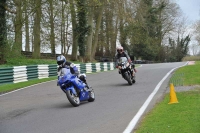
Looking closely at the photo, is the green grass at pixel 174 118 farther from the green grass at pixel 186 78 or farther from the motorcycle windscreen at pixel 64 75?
the green grass at pixel 186 78

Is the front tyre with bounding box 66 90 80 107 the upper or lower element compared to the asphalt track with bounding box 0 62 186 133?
upper

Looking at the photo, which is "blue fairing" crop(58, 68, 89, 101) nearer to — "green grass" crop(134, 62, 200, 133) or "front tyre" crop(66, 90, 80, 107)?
"front tyre" crop(66, 90, 80, 107)

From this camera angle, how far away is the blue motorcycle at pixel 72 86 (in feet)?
36.3

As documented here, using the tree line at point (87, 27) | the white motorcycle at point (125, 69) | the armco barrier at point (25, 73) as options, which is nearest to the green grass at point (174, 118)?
the white motorcycle at point (125, 69)

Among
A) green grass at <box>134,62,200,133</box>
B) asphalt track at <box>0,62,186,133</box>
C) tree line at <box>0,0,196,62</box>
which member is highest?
tree line at <box>0,0,196,62</box>

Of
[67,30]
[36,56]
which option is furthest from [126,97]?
[67,30]

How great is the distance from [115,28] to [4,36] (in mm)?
28532

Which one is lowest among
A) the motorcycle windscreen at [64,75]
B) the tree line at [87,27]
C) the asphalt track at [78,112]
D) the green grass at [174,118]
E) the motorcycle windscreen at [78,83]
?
the asphalt track at [78,112]

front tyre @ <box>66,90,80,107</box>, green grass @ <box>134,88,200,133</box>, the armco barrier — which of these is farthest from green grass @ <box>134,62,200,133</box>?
the armco barrier

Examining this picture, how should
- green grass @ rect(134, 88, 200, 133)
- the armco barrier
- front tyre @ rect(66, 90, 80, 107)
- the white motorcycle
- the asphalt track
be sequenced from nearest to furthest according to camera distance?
green grass @ rect(134, 88, 200, 133) → the asphalt track → front tyre @ rect(66, 90, 80, 107) → the white motorcycle → the armco barrier

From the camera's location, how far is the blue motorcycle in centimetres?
1105

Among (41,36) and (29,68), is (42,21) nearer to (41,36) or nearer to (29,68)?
(41,36)

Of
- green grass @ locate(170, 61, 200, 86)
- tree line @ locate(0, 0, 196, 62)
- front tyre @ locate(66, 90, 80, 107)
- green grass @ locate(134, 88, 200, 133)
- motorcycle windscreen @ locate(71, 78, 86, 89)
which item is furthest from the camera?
tree line @ locate(0, 0, 196, 62)

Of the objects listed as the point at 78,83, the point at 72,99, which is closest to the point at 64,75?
the point at 78,83
